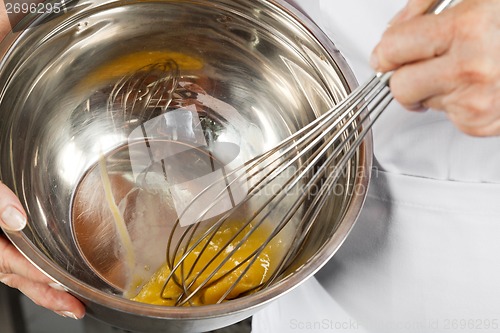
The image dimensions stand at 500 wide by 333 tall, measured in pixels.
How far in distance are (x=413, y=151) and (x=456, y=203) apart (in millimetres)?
61

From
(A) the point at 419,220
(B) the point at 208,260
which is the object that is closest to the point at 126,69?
(B) the point at 208,260

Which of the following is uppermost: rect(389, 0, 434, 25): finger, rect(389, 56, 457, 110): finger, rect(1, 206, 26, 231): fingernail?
rect(389, 0, 434, 25): finger

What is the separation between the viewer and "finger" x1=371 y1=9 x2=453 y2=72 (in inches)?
14.0

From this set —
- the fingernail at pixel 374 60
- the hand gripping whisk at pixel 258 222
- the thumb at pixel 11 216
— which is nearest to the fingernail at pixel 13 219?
the thumb at pixel 11 216

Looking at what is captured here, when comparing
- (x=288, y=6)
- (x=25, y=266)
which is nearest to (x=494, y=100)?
(x=288, y=6)

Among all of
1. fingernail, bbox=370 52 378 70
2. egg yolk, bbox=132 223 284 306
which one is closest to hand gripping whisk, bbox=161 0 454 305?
egg yolk, bbox=132 223 284 306

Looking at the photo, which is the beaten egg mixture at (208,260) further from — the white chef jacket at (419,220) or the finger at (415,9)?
the finger at (415,9)

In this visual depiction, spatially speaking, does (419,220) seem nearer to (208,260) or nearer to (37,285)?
(208,260)

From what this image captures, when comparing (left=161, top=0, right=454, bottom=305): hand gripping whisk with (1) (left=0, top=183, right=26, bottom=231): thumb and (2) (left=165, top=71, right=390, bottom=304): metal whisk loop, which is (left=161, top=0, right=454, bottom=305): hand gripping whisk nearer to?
(2) (left=165, top=71, right=390, bottom=304): metal whisk loop

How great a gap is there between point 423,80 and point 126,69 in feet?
1.29

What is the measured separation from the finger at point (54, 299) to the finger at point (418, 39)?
12.0 inches

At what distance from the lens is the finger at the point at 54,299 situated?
495 millimetres

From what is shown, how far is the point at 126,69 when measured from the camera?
0.68 meters

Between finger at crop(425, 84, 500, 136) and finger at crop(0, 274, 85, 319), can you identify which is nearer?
finger at crop(425, 84, 500, 136)
